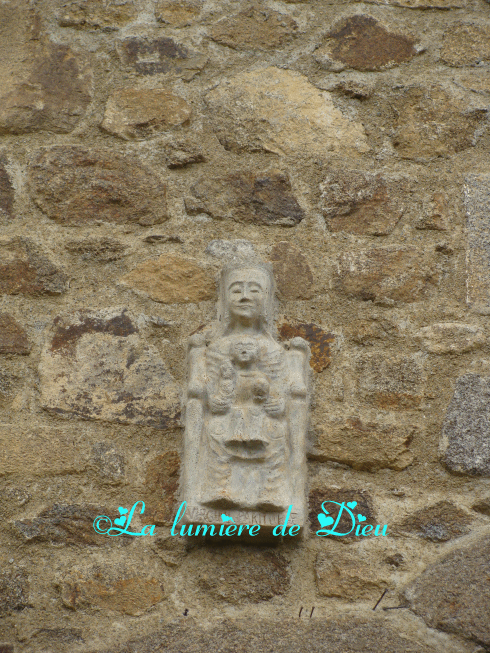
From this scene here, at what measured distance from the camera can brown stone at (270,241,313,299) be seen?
2.20 m

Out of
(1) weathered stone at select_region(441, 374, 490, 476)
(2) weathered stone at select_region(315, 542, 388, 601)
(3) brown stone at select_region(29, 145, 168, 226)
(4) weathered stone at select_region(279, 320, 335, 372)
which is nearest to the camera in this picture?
(2) weathered stone at select_region(315, 542, 388, 601)

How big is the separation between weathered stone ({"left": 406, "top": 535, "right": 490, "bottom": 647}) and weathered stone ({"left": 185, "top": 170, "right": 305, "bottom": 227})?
1194 mm

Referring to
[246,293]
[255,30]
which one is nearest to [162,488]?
[246,293]

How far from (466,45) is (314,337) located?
130 centimetres

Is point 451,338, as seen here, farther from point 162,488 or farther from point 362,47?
point 362,47

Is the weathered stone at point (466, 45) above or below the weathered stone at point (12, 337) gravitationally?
above

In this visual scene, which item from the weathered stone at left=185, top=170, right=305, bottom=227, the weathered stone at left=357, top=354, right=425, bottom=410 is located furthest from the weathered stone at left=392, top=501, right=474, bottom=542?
the weathered stone at left=185, top=170, right=305, bottom=227

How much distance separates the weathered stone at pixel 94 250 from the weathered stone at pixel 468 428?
1.21 meters

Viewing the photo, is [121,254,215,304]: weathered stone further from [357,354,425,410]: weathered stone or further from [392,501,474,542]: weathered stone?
[392,501,474,542]: weathered stone

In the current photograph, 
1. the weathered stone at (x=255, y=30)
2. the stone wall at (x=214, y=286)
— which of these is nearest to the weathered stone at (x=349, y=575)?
the stone wall at (x=214, y=286)

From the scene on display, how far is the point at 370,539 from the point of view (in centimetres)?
196

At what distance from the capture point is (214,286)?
220 centimetres

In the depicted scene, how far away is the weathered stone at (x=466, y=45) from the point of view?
2.45 m

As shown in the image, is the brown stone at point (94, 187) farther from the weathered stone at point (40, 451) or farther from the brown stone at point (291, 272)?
the weathered stone at point (40, 451)
